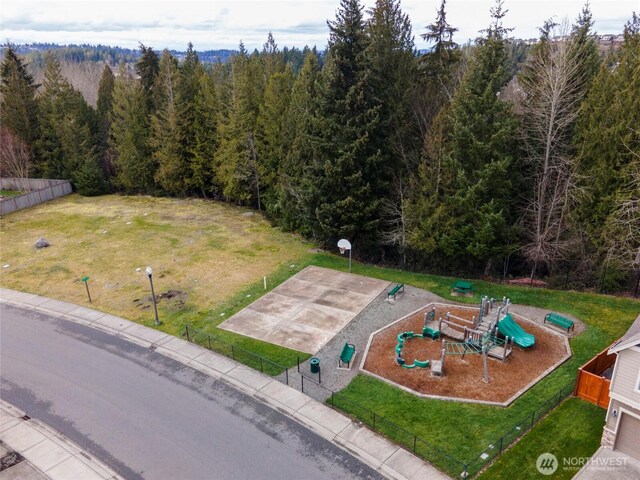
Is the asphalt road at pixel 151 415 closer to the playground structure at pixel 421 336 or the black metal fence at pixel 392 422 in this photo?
the black metal fence at pixel 392 422

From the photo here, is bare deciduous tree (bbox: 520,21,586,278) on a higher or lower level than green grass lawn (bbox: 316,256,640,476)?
higher

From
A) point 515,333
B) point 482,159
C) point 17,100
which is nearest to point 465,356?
point 515,333

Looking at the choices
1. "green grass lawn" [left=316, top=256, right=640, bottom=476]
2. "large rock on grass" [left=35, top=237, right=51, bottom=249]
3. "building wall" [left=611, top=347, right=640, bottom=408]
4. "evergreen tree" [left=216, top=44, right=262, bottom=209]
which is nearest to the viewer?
"building wall" [left=611, top=347, right=640, bottom=408]

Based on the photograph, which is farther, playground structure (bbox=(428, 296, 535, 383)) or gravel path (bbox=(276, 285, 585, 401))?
playground structure (bbox=(428, 296, 535, 383))

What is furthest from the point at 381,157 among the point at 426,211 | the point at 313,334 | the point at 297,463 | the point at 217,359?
the point at 297,463

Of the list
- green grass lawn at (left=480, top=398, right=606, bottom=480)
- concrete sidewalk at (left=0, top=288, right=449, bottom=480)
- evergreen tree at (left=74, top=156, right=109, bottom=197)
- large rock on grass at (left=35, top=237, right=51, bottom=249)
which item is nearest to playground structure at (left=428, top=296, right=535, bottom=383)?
green grass lawn at (left=480, top=398, right=606, bottom=480)

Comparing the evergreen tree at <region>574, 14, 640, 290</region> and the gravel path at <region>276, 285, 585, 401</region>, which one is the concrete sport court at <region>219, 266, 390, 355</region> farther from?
the evergreen tree at <region>574, 14, 640, 290</region>

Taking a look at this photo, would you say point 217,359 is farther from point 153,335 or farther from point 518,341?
point 518,341
